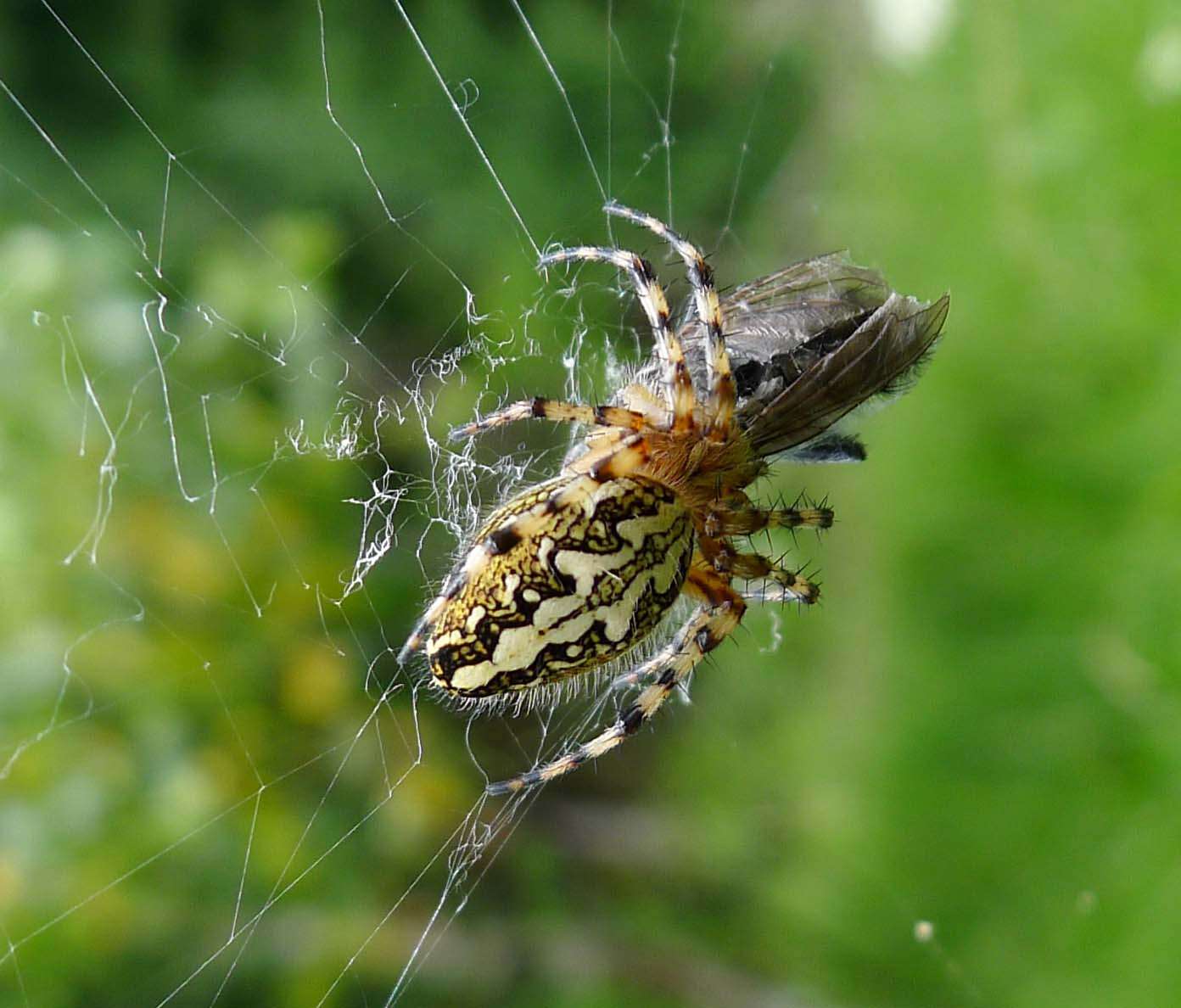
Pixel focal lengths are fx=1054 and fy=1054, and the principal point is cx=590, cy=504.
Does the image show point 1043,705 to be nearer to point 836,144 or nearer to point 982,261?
point 982,261

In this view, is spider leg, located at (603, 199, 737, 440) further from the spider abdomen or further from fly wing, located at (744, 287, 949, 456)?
the spider abdomen

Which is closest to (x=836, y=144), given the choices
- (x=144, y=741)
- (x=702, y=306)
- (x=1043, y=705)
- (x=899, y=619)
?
(x=899, y=619)

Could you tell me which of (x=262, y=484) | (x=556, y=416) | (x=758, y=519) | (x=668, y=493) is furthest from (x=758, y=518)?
(x=262, y=484)

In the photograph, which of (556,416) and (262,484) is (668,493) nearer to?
(556,416)

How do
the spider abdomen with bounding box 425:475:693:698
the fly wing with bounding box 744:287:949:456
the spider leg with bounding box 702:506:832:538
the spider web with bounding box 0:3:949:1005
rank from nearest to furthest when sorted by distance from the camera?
the spider abdomen with bounding box 425:475:693:698 < the fly wing with bounding box 744:287:949:456 < the spider leg with bounding box 702:506:832:538 < the spider web with bounding box 0:3:949:1005

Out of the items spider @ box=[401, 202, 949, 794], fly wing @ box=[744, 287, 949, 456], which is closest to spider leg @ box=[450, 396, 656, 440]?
spider @ box=[401, 202, 949, 794]

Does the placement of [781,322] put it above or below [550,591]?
above
